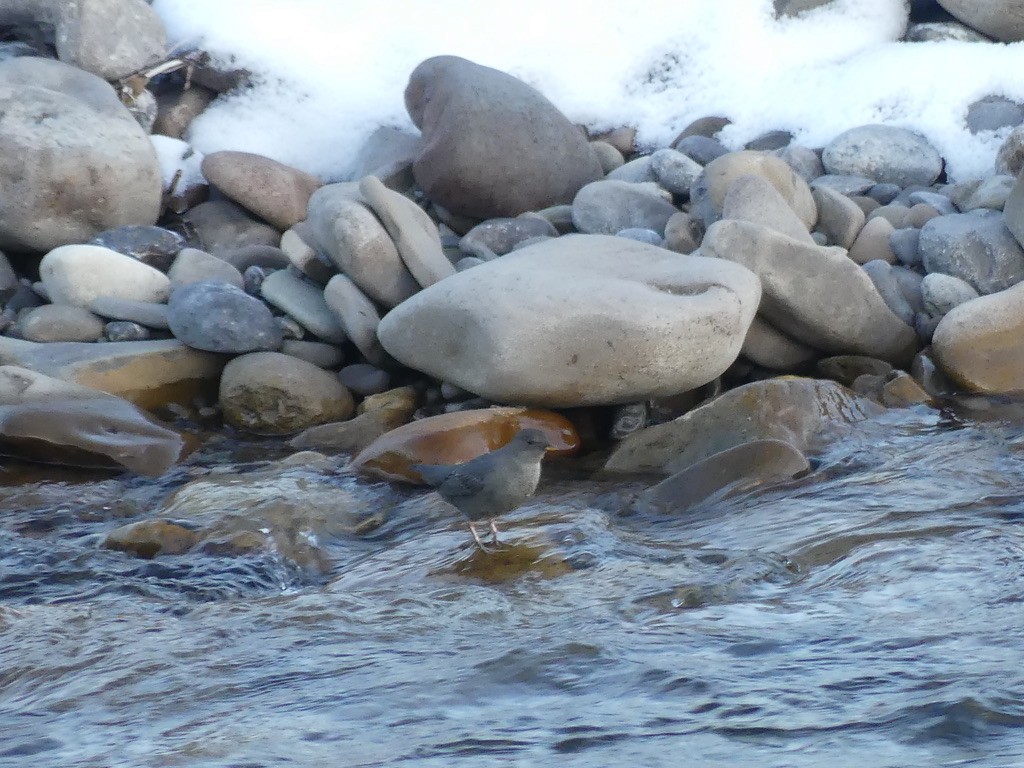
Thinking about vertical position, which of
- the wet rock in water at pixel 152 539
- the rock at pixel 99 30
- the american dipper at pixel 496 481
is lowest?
the wet rock in water at pixel 152 539

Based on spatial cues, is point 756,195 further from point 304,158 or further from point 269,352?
point 304,158

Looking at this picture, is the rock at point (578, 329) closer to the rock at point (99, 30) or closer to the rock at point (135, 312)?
the rock at point (135, 312)

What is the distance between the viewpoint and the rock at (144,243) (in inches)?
324

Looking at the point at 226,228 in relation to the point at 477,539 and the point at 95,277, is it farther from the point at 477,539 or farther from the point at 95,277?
the point at 477,539

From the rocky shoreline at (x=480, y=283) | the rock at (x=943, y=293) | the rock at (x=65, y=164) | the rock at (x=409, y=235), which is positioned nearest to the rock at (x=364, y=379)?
the rocky shoreline at (x=480, y=283)

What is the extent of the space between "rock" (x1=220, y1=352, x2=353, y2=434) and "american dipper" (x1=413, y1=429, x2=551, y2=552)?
2.16 m

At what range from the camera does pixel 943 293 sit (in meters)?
7.27

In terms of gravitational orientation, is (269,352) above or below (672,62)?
below

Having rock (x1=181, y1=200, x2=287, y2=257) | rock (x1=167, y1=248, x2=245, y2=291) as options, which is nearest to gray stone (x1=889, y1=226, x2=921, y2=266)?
rock (x1=167, y1=248, x2=245, y2=291)

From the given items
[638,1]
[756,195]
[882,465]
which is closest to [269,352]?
[756,195]

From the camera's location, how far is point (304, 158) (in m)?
10.0

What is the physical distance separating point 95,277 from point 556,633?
15.9 ft

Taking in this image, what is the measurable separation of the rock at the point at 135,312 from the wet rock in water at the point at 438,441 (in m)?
1.91

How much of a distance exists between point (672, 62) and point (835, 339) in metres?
4.39
